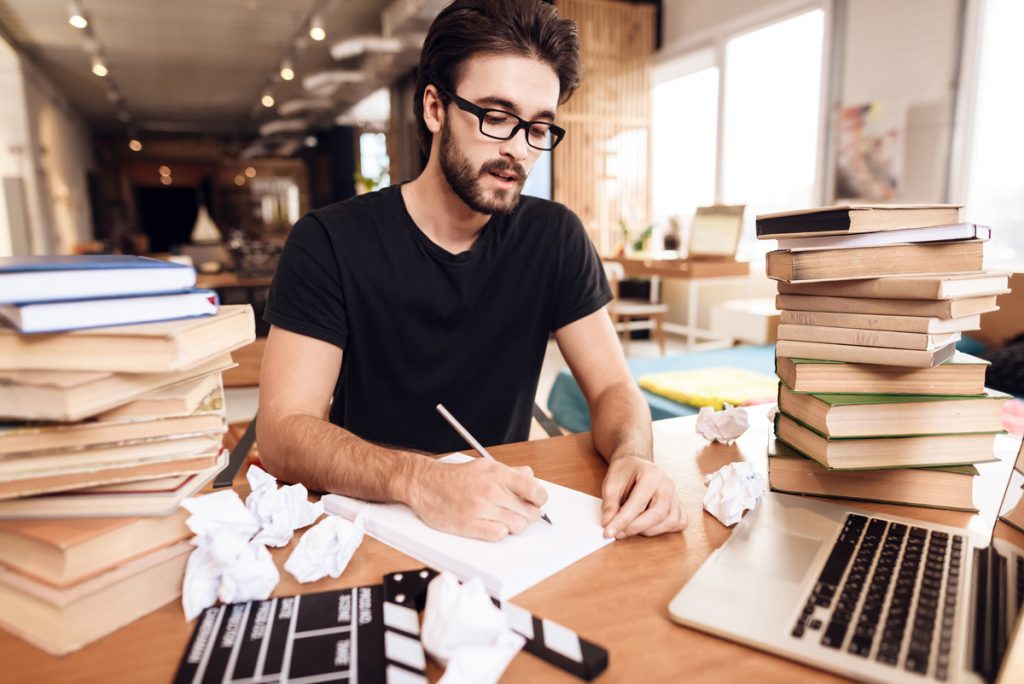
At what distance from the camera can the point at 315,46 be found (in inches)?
337

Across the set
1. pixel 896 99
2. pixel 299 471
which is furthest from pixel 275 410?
pixel 896 99

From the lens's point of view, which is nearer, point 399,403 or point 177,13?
point 399,403

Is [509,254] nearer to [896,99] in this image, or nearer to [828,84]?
[896,99]

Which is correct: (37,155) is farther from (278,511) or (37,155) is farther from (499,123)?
(278,511)

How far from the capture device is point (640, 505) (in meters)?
0.79

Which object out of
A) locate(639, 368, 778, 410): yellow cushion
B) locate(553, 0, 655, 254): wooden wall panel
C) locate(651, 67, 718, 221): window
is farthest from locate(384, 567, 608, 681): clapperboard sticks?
locate(651, 67, 718, 221): window

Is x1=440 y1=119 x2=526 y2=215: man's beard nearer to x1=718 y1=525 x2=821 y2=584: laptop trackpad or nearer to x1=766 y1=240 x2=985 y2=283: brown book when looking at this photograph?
x1=766 y1=240 x2=985 y2=283: brown book

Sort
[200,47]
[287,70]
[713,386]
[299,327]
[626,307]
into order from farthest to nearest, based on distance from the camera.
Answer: [287,70] < [200,47] < [626,307] < [713,386] < [299,327]

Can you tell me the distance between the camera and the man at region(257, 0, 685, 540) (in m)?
1.25

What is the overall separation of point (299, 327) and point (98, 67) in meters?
10.3

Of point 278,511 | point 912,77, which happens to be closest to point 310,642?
point 278,511

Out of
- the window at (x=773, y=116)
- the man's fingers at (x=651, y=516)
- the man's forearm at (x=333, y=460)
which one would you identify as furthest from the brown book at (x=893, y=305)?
the window at (x=773, y=116)

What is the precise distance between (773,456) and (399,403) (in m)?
0.81

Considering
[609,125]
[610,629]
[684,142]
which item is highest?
[609,125]
